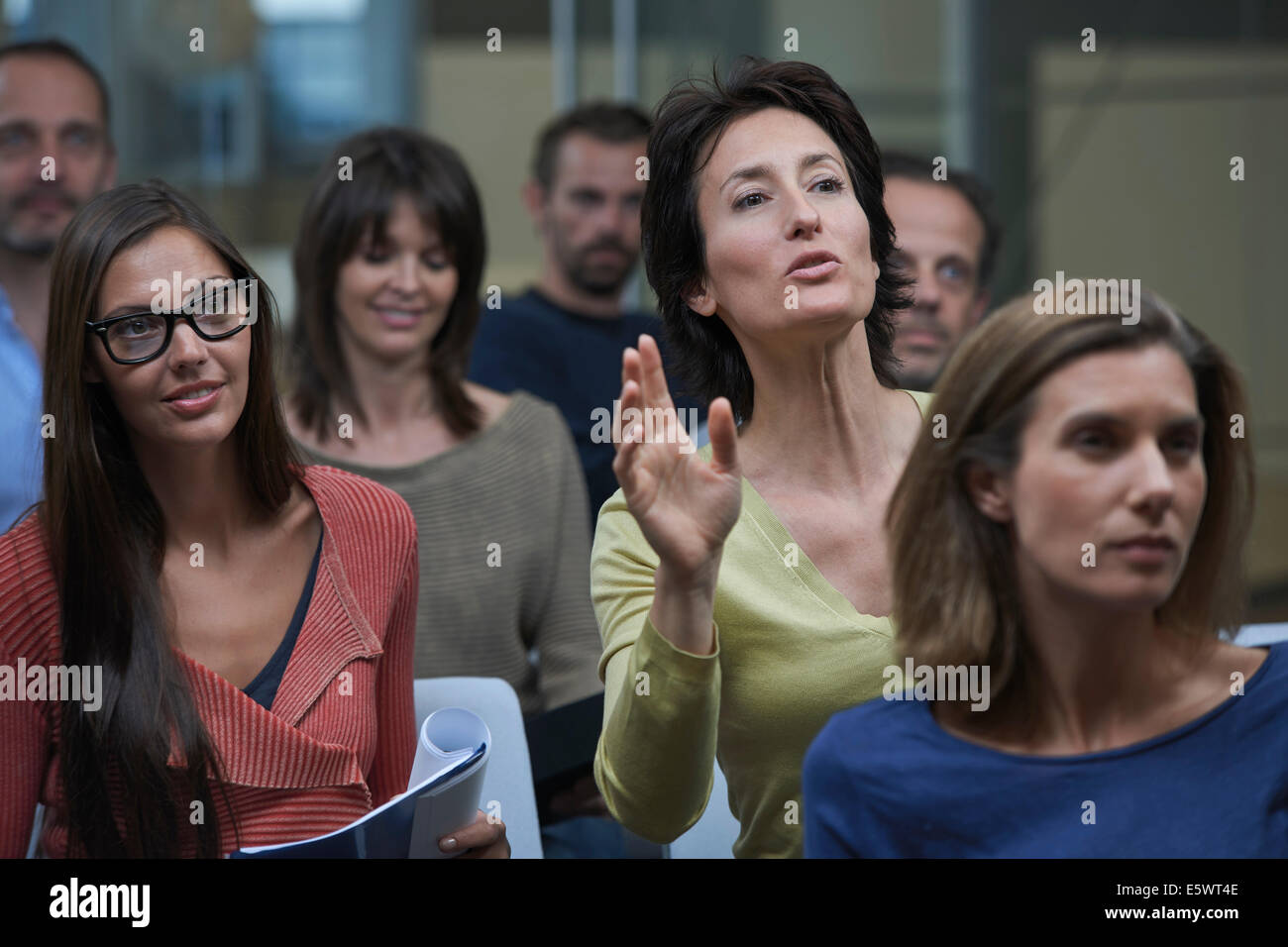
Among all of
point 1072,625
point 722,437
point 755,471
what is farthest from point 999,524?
point 755,471

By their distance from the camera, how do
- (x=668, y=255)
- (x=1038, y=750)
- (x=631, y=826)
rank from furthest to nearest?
(x=668, y=255)
(x=631, y=826)
(x=1038, y=750)

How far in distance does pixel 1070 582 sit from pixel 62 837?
1.30 metres

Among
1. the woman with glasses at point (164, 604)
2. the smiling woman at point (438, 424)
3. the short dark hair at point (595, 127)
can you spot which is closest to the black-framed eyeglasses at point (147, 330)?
the woman with glasses at point (164, 604)

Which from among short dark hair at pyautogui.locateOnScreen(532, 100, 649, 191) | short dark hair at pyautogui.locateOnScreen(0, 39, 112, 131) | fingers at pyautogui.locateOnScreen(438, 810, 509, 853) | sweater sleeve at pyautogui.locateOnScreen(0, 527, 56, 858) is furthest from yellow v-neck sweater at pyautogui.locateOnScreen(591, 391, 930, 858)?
short dark hair at pyautogui.locateOnScreen(532, 100, 649, 191)

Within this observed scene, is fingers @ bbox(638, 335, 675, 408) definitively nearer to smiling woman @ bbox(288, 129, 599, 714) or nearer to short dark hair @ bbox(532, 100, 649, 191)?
smiling woman @ bbox(288, 129, 599, 714)

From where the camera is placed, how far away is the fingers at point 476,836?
1772 mm

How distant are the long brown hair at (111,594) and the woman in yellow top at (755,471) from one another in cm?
54

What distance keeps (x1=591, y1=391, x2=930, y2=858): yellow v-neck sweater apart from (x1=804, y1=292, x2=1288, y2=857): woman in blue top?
0.85 feet

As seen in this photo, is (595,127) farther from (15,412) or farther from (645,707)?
(645,707)

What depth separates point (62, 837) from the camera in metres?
1.89

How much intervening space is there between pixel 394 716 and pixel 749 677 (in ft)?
1.82

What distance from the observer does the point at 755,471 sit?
6.63 ft

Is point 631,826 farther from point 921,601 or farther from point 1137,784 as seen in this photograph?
point 1137,784

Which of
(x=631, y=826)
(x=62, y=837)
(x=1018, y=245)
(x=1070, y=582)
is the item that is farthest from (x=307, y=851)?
(x=1018, y=245)
